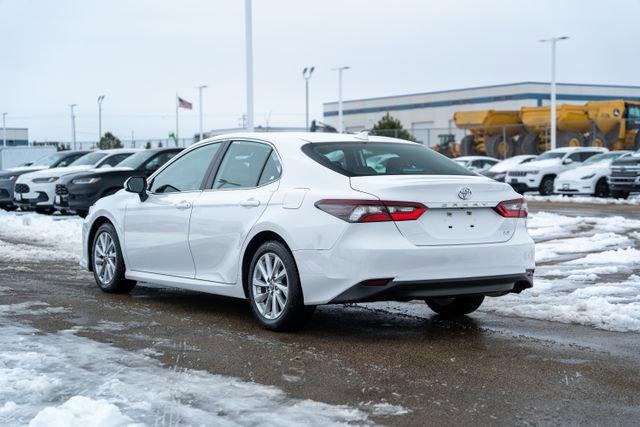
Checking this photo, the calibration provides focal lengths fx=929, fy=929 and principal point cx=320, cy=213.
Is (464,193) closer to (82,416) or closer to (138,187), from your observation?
(82,416)

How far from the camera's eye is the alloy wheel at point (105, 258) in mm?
9250

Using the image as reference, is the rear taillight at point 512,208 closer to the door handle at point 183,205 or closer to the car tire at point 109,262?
the door handle at point 183,205

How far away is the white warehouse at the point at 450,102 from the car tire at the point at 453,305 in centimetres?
7264

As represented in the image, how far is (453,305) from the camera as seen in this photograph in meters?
7.90

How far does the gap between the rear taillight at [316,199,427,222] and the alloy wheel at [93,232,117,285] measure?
349cm

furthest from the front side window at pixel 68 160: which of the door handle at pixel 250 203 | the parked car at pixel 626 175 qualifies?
the door handle at pixel 250 203

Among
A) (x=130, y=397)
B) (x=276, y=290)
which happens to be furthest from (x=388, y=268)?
(x=130, y=397)

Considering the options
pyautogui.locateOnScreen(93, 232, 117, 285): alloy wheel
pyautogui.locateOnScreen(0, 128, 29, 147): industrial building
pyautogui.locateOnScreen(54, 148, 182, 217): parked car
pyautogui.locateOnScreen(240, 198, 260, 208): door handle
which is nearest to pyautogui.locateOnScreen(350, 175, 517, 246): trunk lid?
pyautogui.locateOnScreen(240, 198, 260, 208): door handle

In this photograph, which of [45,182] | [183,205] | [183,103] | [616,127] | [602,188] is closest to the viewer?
[183,205]

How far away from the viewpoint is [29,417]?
184 inches

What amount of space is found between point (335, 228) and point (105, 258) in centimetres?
369

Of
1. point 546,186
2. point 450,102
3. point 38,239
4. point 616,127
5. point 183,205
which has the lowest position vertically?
point 38,239

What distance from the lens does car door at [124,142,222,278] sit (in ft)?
26.8

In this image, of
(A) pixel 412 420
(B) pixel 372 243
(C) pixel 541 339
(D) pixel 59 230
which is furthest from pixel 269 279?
(D) pixel 59 230
